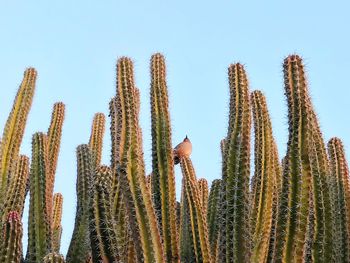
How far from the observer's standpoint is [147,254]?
5070 mm

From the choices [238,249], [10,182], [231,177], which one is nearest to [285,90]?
[231,177]

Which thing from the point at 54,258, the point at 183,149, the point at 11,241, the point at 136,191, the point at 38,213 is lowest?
the point at 54,258

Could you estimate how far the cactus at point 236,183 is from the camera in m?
5.07

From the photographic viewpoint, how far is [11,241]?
5.90 metres

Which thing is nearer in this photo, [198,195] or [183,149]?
[198,195]

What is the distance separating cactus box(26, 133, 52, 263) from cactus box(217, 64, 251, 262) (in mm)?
2222

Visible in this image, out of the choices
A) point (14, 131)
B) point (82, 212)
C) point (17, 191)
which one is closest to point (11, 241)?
point (82, 212)

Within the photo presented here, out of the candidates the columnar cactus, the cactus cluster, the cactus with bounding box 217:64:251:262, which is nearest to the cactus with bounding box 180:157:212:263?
the cactus cluster

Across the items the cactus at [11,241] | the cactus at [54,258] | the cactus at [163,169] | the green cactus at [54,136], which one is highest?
the green cactus at [54,136]

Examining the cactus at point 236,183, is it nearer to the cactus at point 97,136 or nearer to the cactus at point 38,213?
the cactus at point 38,213

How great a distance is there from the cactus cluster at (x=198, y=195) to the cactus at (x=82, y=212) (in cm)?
1

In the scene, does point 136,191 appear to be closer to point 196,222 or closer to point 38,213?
point 196,222

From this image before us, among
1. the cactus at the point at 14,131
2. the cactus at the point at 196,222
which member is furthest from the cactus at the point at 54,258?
the cactus at the point at 14,131

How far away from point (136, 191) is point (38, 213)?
1.96 metres
